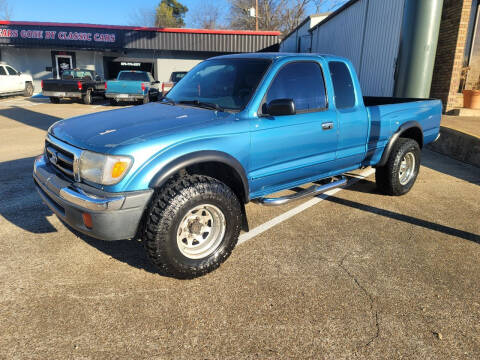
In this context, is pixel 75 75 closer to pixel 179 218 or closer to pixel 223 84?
pixel 223 84

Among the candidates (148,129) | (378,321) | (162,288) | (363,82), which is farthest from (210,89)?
(363,82)

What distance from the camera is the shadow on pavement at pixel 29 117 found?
11695 mm

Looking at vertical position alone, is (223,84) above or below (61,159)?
above

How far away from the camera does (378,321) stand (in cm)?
258

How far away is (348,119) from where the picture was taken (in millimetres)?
4195

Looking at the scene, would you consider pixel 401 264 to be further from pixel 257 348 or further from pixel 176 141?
pixel 176 141

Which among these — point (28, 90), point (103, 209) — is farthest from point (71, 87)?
point (103, 209)

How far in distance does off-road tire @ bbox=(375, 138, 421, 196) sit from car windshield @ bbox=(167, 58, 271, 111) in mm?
2358

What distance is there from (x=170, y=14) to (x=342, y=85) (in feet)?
206

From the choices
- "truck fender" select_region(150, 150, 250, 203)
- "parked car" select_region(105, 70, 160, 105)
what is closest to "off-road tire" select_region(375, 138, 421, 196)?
"truck fender" select_region(150, 150, 250, 203)

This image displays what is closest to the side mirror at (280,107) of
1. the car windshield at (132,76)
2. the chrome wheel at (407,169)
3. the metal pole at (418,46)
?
the chrome wheel at (407,169)

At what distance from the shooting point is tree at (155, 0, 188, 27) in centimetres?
5938

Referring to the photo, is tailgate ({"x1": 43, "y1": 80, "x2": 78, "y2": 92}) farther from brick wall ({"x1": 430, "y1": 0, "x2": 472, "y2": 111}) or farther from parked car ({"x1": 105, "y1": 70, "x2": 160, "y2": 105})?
brick wall ({"x1": 430, "y1": 0, "x2": 472, "y2": 111})

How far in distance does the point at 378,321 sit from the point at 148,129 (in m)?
2.27
